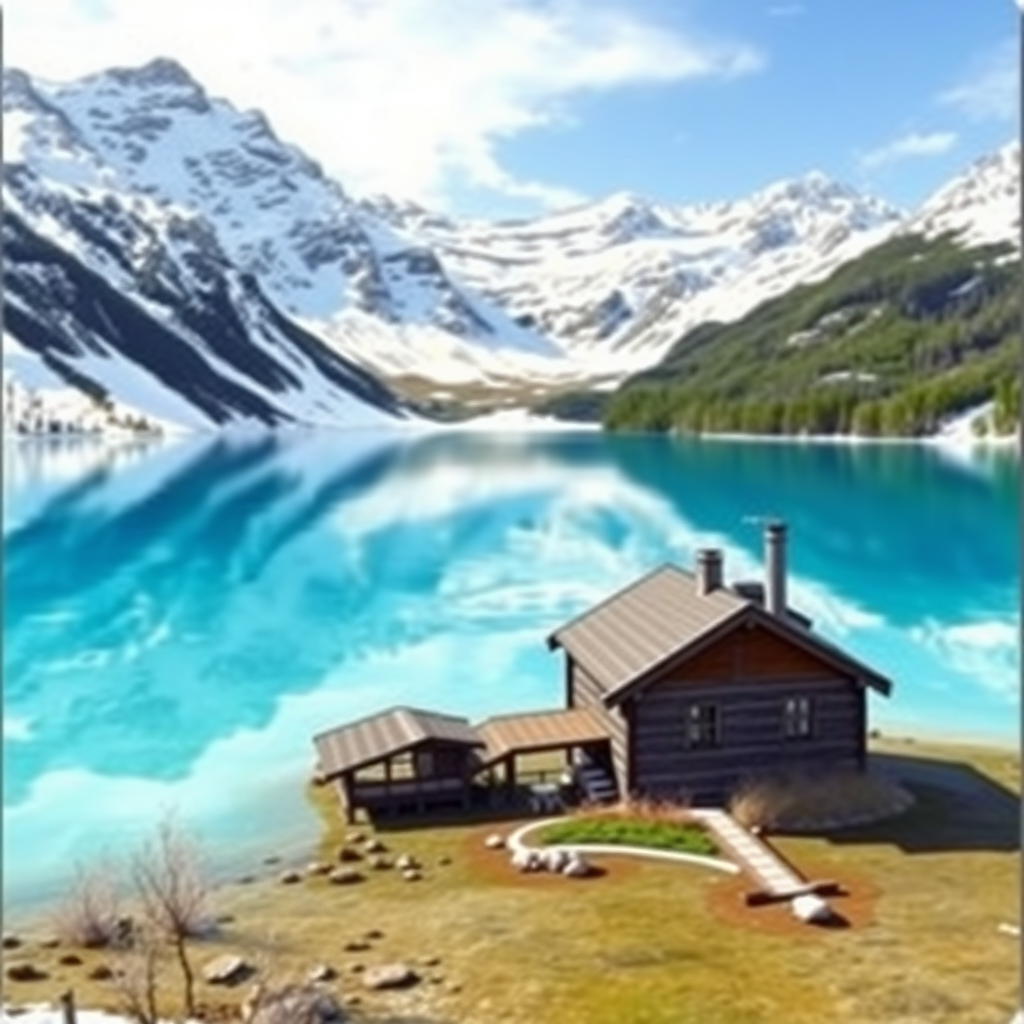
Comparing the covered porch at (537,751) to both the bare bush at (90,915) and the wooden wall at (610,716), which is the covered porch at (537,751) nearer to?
the wooden wall at (610,716)

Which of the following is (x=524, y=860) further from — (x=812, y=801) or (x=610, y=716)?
(x=812, y=801)

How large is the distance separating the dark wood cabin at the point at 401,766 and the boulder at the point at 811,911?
734 cm

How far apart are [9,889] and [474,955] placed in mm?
8066

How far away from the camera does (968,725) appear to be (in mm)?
33156

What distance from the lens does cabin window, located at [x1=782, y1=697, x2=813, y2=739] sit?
25.0 metres

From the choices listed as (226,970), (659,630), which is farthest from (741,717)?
(226,970)

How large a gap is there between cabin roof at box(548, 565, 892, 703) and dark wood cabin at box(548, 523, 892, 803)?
0.09 ft

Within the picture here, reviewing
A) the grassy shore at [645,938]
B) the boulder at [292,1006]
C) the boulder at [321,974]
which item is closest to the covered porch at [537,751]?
the grassy shore at [645,938]

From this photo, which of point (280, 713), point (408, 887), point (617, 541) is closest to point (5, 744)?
point (280, 713)

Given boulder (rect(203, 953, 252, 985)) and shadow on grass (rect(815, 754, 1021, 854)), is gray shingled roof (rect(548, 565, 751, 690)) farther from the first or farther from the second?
boulder (rect(203, 953, 252, 985))

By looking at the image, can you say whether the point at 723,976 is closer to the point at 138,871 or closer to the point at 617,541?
the point at 138,871

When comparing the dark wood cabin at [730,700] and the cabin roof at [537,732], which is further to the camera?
the cabin roof at [537,732]

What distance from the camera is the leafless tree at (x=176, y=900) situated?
1597 cm

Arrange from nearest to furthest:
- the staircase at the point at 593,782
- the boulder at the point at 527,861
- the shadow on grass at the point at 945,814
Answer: the boulder at the point at 527,861 < the shadow on grass at the point at 945,814 < the staircase at the point at 593,782
